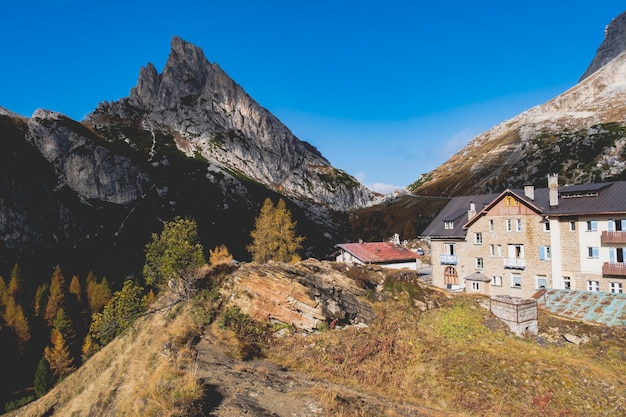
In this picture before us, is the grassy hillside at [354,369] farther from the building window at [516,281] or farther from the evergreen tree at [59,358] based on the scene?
the evergreen tree at [59,358]

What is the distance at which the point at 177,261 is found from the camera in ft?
121

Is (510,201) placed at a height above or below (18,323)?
above

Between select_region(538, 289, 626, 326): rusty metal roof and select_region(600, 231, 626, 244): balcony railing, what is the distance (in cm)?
663

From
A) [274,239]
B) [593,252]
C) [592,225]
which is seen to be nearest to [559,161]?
[592,225]

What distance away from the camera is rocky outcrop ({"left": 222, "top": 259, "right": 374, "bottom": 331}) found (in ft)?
91.2

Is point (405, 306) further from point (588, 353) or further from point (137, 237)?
point (137, 237)

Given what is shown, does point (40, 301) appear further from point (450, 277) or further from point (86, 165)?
point (450, 277)

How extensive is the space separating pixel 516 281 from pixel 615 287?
398 inches

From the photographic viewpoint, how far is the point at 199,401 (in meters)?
15.0

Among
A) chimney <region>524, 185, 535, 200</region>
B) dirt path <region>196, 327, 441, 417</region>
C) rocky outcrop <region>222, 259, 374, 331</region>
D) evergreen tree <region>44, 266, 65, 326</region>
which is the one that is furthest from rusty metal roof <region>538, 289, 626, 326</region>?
evergreen tree <region>44, 266, 65, 326</region>

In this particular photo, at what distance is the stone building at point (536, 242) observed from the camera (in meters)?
42.8

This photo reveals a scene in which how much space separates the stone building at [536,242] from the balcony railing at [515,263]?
0.06m

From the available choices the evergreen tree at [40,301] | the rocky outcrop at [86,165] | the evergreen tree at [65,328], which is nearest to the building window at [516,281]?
the evergreen tree at [65,328]

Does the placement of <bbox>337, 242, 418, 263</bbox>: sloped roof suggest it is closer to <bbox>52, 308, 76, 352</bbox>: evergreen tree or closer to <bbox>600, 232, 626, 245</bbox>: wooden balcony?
<bbox>600, 232, 626, 245</bbox>: wooden balcony
